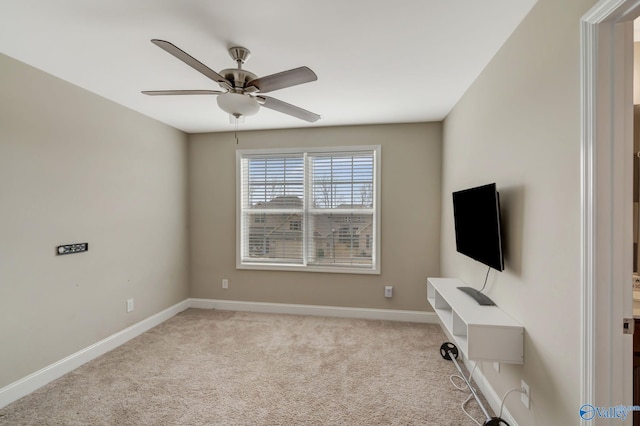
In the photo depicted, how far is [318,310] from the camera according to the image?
3.54 meters

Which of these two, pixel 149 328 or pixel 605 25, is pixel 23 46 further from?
pixel 605 25

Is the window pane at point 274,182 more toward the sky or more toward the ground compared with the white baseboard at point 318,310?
more toward the sky

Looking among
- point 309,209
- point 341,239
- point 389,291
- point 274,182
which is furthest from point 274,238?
point 389,291

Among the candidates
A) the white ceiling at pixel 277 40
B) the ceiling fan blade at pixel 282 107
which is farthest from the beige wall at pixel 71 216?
the ceiling fan blade at pixel 282 107

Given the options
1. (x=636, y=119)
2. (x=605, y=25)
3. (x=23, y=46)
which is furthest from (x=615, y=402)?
(x=23, y=46)

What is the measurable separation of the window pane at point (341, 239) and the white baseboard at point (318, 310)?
23.7 inches

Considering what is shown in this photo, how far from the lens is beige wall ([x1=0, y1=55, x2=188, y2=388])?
A: 1.95 meters

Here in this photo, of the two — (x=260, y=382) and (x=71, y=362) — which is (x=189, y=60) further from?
(x=71, y=362)

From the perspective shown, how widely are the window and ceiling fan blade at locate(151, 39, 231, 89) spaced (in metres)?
1.96

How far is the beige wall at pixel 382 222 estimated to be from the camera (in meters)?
3.34

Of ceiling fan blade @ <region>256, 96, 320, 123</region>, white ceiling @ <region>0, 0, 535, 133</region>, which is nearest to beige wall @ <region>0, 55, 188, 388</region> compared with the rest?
white ceiling @ <region>0, 0, 535, 133</region>

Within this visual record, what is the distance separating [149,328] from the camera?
123 inches

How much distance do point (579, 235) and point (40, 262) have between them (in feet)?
11.4

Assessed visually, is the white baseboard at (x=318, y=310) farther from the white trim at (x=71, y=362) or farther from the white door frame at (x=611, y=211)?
the white door frame at (x=611, y=211)
